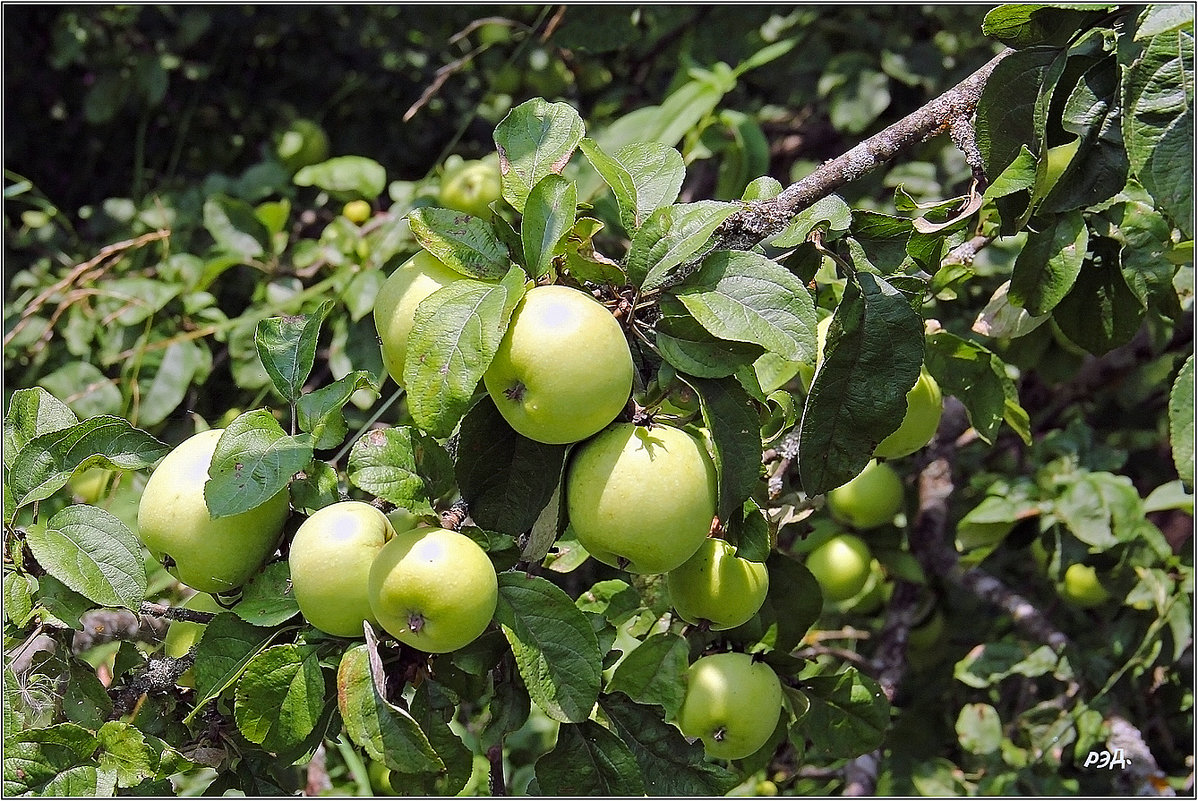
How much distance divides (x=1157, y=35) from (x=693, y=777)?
0.67m

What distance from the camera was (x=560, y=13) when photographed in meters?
1.99

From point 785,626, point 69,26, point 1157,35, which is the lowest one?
point 785,626

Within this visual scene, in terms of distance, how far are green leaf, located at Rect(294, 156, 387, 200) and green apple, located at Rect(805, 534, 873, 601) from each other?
105cm

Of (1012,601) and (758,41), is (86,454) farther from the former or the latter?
(758,41)

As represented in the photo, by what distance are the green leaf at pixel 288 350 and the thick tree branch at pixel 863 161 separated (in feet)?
1.14

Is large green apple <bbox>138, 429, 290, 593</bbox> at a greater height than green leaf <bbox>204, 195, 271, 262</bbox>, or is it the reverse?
large green apple <bbox>138, 429, 290, 593</bbox>

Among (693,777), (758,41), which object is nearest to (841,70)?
(758,41)

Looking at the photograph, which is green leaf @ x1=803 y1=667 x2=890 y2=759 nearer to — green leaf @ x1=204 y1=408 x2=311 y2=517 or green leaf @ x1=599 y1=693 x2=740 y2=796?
green leaf @ x1=599 y1=693 x2=740 y2=796

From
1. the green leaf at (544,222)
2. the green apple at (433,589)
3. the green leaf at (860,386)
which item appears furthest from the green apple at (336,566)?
the green leaf at (860,386)

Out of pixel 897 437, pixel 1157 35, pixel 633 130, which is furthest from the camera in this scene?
pixel 633 130

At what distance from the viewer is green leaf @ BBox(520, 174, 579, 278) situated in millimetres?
737

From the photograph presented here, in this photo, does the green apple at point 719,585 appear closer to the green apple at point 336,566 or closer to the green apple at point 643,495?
the green apple at point 643,495

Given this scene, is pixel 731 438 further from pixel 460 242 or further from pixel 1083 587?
pixel 1083 587

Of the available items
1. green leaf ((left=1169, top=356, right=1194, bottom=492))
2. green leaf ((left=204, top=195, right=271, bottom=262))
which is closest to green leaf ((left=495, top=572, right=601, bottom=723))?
green leaf ((left=1169, top=356, right=1194, bottom=492))
